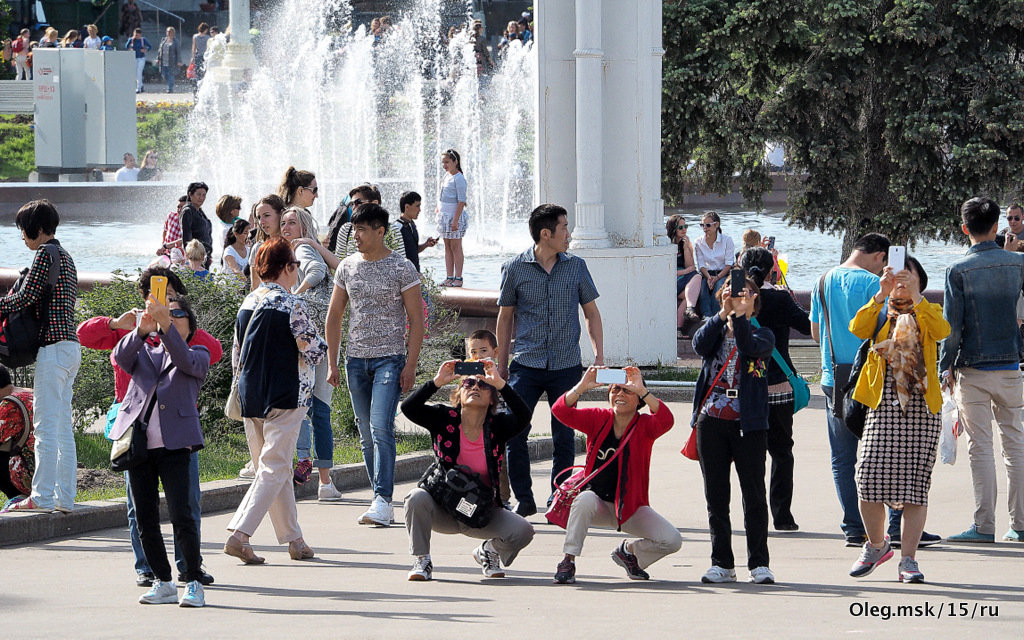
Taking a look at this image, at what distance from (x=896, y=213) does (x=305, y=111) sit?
16062mm

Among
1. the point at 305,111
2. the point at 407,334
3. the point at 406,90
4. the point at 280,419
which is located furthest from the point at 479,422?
the point at 406,90

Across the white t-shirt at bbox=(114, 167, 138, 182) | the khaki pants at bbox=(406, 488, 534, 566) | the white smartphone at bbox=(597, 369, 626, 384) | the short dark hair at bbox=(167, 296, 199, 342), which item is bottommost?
the khaki pants at bbox=(406, 488, 534, 566)

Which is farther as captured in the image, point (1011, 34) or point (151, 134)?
point (151, 134)

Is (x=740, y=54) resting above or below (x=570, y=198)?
above

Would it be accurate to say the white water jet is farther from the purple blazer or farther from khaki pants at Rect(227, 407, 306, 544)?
the purple blazer

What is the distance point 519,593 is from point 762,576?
3.38 ft

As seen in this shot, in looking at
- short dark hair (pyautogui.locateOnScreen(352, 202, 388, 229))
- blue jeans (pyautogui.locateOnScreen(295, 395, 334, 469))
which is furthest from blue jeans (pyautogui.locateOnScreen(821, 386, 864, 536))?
blue jeans (pyautogui.locateOnScreen(295, 395, 334, 469))

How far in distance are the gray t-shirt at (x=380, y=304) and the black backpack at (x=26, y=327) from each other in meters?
1.50

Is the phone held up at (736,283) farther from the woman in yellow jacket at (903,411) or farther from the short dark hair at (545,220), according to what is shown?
the short dark hair at (545,220)

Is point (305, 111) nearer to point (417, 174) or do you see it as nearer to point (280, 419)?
point (417, 174)

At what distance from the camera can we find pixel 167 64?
43.6m

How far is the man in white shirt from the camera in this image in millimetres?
33938

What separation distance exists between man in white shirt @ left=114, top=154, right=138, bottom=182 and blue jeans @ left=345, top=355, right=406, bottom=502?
2665cm

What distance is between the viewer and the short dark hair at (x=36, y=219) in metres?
7.92
